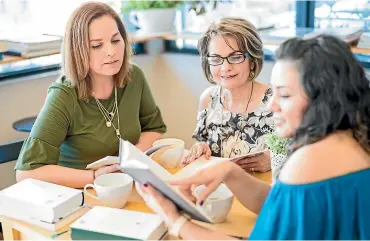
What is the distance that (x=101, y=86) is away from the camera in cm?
200

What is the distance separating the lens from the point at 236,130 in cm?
196

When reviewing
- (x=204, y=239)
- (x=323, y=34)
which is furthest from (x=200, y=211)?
(x=323, y=34)

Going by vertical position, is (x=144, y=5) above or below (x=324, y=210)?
above

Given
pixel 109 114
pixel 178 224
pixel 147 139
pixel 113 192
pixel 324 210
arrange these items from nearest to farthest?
1. pixel 324 210
2. pixel 178 224
3. pixel 113 192
4. pixel 109 114
5. pixel 147 139

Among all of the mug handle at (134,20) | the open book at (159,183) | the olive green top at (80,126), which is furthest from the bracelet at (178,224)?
the mug handle at (134,20)

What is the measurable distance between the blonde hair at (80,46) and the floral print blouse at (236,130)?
479 millimetres

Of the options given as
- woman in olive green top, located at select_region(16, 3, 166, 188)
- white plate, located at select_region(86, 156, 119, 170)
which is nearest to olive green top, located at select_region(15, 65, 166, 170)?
woman in olive green top, located at select_region(16, 3, 166, 188)

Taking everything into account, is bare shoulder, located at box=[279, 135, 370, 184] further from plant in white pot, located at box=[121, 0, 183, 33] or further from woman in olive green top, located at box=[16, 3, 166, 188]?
plant in white pot, located at box=[121, 0, 183, 33]

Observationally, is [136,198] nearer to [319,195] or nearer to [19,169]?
[19,169]

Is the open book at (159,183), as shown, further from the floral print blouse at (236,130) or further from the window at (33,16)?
the window at (33,16)

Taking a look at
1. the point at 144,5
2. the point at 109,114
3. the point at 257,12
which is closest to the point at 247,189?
the point at 109,114

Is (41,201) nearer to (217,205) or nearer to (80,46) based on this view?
(217,205)

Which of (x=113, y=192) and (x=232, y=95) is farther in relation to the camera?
(x=232, y=95)

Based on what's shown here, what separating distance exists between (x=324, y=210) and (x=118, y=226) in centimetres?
49
